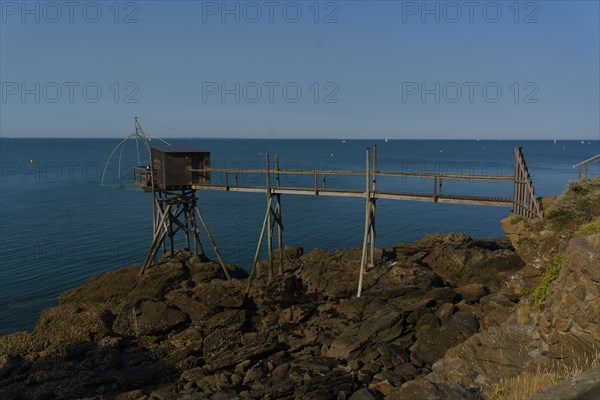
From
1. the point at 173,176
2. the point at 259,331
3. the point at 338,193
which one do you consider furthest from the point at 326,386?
the point at 173,176

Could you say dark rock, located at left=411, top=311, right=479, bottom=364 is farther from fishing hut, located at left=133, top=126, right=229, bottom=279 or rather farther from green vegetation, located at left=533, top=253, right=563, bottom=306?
fishing hut, located at left=133, top=126, right=229, bottom=279

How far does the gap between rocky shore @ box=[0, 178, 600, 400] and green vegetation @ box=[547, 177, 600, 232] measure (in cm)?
53

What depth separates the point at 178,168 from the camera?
25.5 m

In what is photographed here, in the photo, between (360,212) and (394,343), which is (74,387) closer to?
(394,343)

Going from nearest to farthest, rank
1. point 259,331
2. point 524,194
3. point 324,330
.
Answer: point 324,330 → point 524,194 → point 259,331

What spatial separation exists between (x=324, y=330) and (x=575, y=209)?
9841 millimetres

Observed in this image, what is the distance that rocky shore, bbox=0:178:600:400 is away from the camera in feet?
36.9

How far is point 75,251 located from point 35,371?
18.8 m

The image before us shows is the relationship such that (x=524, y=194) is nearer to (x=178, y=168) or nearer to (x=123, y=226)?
(x=178, y=168)

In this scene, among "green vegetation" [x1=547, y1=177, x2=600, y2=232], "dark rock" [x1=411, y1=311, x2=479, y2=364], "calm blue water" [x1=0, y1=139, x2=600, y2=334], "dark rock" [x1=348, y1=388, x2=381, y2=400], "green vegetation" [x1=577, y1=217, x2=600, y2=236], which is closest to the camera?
"dark rock" [x1=348, y1=388, x2=381, y2=400]

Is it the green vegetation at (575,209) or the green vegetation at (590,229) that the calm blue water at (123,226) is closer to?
the green vegetation at (575,209)

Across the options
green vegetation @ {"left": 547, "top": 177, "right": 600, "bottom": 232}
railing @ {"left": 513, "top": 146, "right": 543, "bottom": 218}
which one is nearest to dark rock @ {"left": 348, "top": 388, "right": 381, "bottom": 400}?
green vegetation @ {"left": 547, "top": 177, "right": 600, "bottom": 232}

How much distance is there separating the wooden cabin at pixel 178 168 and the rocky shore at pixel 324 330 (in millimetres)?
5059

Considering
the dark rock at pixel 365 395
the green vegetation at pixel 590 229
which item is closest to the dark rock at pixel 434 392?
the dark rock at pixel 365 395
